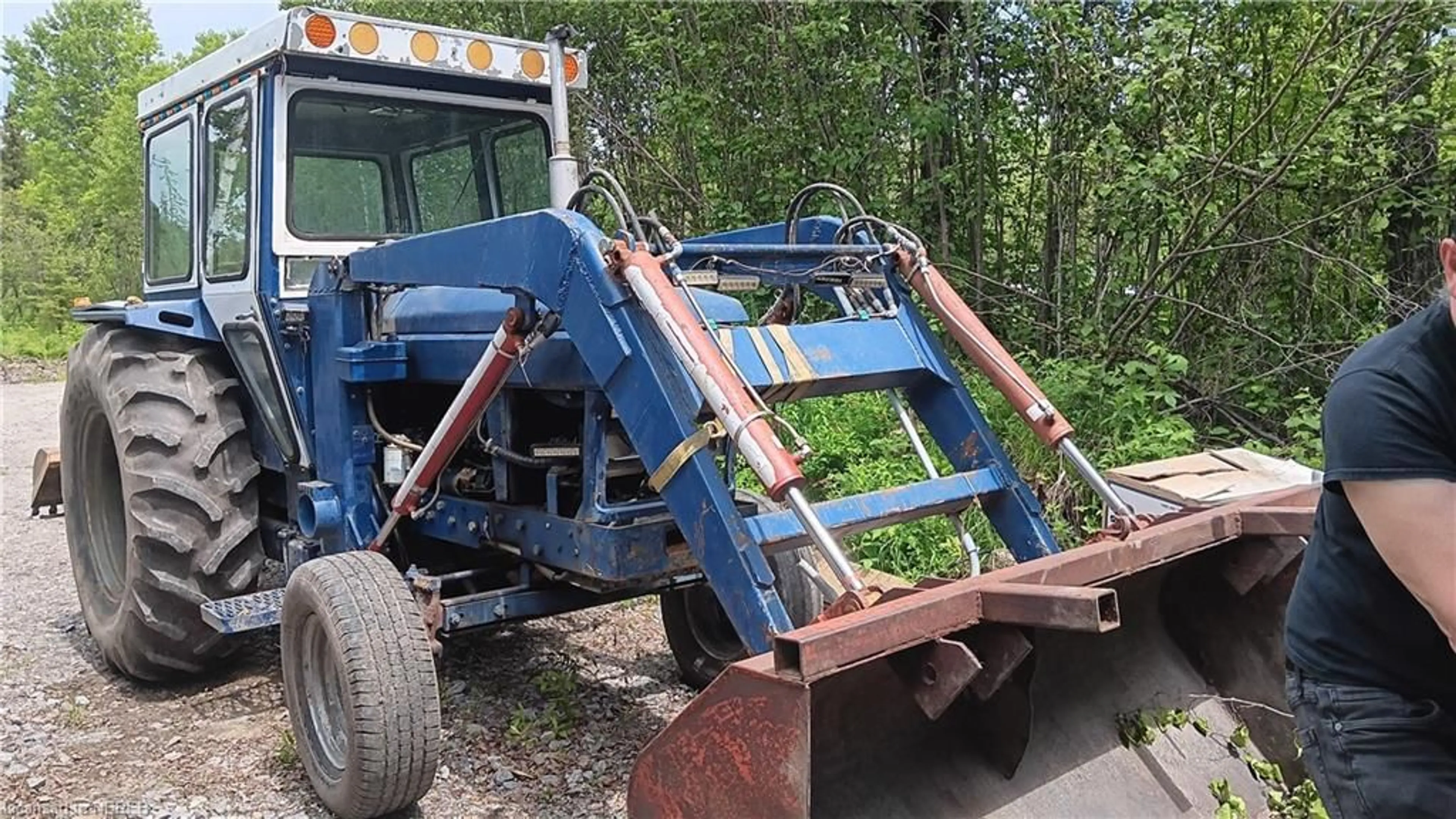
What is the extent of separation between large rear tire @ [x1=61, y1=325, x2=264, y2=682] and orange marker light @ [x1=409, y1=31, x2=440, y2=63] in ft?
4.73

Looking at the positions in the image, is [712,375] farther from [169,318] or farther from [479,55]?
[169,318]

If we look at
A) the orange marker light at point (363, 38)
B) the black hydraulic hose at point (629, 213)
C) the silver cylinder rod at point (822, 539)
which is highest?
the orange marker light at point (363, 38)

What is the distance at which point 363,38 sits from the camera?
4.09 m

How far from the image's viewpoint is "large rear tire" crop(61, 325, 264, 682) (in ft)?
13.9

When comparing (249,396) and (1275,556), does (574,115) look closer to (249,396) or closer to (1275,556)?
(249,396)

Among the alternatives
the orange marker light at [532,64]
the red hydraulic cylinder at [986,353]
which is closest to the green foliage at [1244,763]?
the red hydraulic cylinder at [986,353]

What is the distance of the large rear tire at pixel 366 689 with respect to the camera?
10.3ft

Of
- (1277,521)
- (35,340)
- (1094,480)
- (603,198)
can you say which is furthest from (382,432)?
(35,340)

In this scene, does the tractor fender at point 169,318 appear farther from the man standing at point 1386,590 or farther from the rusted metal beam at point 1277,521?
the man standing at point 1386,590

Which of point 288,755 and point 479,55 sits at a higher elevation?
point 479,55

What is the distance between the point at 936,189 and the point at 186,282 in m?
4.78

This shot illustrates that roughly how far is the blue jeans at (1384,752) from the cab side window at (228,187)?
149 inches

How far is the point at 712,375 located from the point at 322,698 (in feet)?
5.53

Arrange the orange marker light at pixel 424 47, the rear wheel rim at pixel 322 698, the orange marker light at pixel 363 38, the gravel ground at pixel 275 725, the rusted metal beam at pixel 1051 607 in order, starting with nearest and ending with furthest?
the rusted metal beam at pixel 1051 607
the rear wheel rim at pixel 322 698
the gravel ground at pixel 275 725
the orange marker light at pixel 363 38
the orange marker light at pixel 424 47
